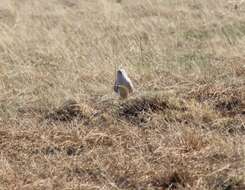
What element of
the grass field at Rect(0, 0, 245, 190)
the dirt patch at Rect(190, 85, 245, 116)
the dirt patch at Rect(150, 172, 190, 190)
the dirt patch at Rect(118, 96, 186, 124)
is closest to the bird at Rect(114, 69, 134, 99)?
the grass field at Rect(0, 0, 245, 190)

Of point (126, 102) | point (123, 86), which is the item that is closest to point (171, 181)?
point (126, 102)

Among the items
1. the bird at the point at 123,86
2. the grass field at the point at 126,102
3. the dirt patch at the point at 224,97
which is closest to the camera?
the grass field at the point at 126,102

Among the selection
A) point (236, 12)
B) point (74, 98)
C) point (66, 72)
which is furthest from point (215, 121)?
point (236, 12)

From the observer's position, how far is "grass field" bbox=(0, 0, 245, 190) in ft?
12.0

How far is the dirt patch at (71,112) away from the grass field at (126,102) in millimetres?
10

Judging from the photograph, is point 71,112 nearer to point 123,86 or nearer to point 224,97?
point 123,86

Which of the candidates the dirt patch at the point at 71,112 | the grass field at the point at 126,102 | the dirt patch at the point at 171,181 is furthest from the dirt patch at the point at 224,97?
the dirt patch at the point at 171,181

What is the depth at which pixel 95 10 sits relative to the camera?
1081 cm

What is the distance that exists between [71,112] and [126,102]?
537 mm

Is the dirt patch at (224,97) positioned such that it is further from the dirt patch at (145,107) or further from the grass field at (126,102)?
the dirt patch at (145,107)

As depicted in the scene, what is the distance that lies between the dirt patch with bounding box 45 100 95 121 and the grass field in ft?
0.03

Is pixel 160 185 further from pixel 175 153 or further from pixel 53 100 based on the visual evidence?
pixel 53 100

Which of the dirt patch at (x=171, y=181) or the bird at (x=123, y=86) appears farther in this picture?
the bird at (x=123, y=86)

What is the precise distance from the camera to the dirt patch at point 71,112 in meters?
5.02
